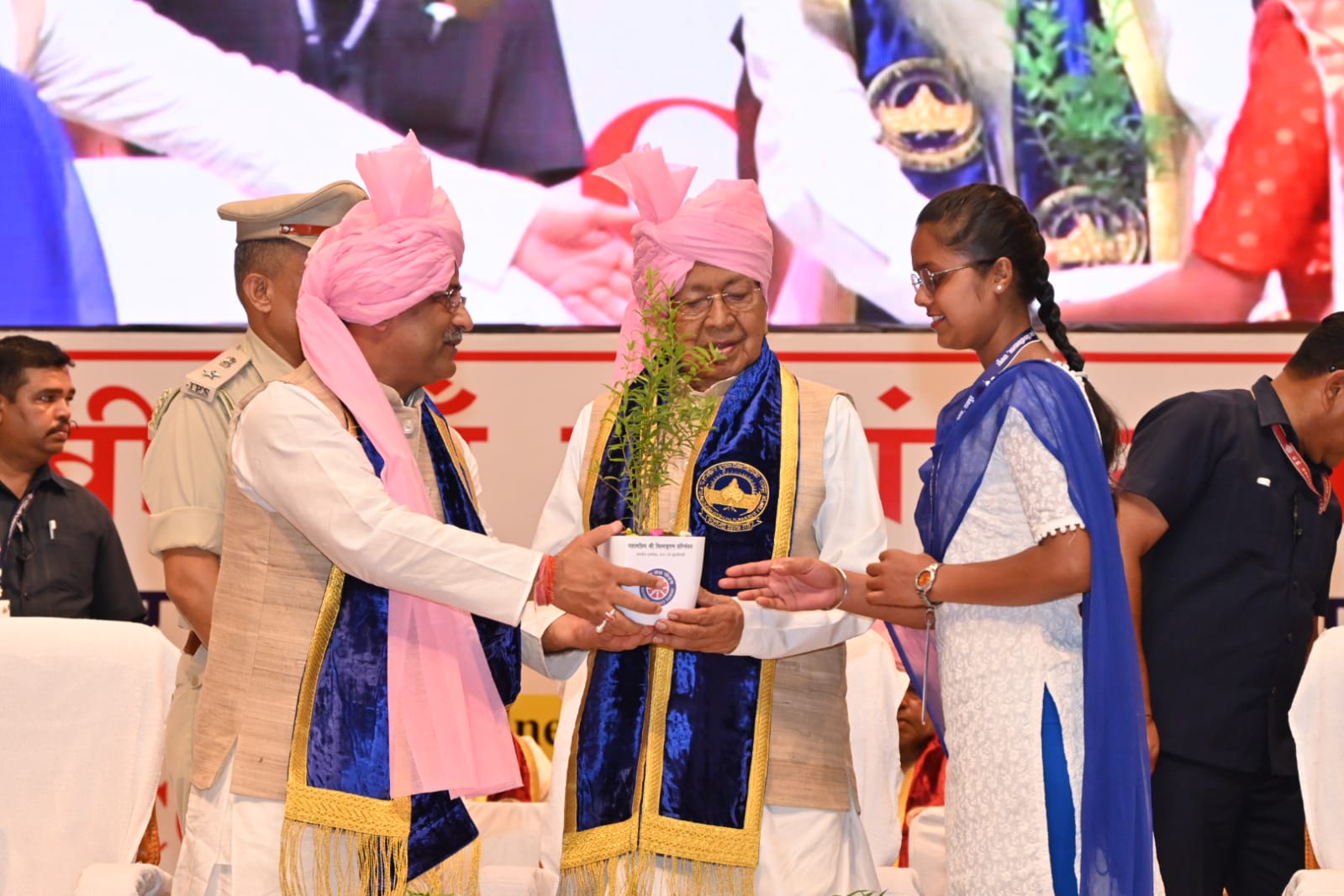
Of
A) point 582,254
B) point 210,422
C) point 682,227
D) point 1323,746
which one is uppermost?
point 582,254

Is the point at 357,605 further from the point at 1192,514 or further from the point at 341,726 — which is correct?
the point at 1192,514

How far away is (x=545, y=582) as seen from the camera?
2.42 meters

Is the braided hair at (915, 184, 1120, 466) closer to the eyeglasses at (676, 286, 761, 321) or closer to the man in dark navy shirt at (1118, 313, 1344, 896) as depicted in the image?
the eyeglasses at (676, 286, 761, 321)

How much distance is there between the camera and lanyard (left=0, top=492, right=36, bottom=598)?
15.4ft

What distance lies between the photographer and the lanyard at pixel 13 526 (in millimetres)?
4707

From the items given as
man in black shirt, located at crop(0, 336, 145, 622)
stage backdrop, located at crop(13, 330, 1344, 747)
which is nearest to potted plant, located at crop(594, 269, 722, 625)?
stage backdrop, located at crop(13, 330, 1344, 747)

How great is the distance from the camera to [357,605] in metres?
2.46

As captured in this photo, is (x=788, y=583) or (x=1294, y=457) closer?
(x=788, y=583)

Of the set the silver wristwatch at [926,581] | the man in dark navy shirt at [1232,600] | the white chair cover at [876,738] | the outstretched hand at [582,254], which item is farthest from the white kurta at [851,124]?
the silver wristwatch at [926,581]

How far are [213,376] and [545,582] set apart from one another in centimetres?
109

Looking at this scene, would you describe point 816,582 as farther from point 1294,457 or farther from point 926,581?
point 1294,457

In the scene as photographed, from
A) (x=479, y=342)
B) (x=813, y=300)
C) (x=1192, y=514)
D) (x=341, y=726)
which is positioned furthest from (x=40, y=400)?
(x=1192, y=514)

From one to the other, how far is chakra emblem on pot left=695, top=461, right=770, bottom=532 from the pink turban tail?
0.26 metres

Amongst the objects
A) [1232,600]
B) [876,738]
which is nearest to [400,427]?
[876,738]
